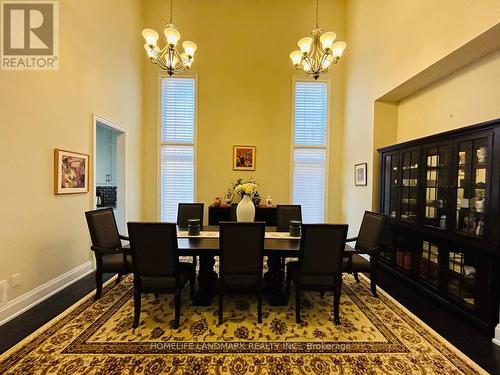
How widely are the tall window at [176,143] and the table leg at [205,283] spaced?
2.82 m

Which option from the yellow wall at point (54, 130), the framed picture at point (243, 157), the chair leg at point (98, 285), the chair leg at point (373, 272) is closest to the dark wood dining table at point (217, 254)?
the chair leg at point (373, 272)

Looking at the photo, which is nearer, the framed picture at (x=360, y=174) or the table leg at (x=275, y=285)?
the table leg at (x=275, y=285)

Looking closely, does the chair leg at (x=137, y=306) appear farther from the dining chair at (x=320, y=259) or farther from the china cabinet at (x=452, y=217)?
the china cabinet at (x=452, y=217)

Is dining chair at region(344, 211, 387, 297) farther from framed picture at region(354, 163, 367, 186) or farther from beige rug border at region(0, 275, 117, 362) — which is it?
beige rug border at region(0, 275, 117, 362)

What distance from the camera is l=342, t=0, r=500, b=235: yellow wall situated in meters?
2.47

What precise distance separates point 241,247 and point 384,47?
3933 mm

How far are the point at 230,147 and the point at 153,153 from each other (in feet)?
5.81

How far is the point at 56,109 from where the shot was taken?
2953 mm

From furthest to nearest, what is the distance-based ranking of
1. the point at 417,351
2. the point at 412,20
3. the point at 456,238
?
1. the point at 412,20
2. the point at 456,238
3. the point at 417,351

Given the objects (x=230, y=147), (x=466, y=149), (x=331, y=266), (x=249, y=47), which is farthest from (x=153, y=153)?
(x=466, y=149)

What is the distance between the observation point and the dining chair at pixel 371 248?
9.12 ft

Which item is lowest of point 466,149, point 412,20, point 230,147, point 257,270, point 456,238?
point 257,270

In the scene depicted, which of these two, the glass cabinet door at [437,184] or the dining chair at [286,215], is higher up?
the glass cabinet door at [437,184]

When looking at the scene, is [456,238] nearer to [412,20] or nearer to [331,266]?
[331,266]
